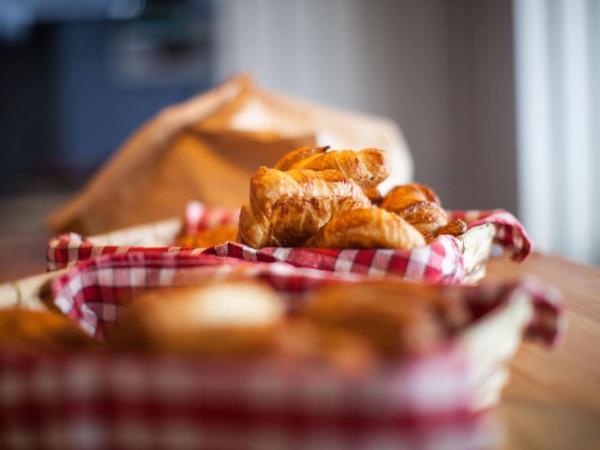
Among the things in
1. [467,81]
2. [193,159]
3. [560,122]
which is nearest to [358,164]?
[193,159]

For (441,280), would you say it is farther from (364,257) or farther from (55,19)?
(55,19)

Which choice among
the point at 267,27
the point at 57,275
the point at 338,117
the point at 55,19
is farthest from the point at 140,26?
the point at 57,275

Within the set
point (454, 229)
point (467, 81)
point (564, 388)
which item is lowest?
point (564, 388)

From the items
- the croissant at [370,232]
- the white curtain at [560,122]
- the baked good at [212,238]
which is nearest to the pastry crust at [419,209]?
the croissant at [370,232]

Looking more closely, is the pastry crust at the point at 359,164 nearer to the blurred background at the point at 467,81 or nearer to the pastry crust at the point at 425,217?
the pastry crust at the point at 425,217

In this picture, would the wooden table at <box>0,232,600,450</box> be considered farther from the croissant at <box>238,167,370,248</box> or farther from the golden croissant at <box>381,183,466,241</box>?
the croissant at <box>238,167,370,248</box>

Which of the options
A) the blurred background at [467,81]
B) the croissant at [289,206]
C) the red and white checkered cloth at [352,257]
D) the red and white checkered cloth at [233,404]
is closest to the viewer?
the red and white checkered cloth at [233,404]

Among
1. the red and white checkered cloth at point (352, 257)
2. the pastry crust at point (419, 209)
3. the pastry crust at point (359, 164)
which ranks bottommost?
the red and white checkered cloth at point (352, 257)

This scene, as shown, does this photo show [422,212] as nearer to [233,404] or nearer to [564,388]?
[564,388]
